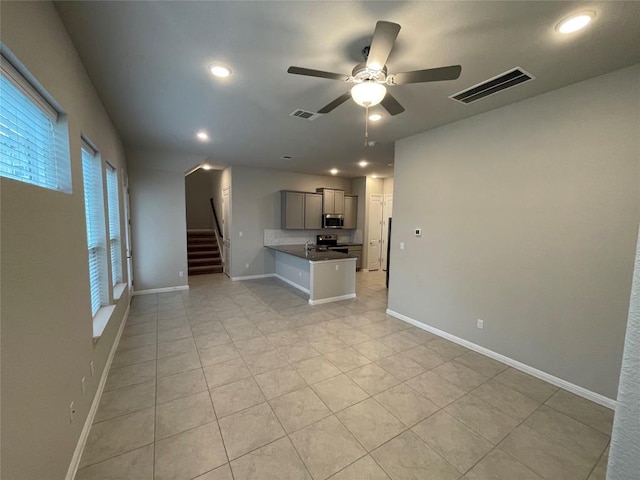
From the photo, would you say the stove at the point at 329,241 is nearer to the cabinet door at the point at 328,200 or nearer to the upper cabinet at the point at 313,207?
the upper cabinet at the point at 313,207

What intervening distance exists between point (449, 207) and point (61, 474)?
407 centimetres

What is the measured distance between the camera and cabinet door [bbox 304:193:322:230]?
23.0 ft

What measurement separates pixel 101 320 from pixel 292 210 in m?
4.74

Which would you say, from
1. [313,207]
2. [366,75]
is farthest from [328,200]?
[366,75]

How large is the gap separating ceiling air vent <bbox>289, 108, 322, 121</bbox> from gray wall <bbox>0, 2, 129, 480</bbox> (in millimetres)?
1957

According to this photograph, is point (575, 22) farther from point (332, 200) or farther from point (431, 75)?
point (332, 200)

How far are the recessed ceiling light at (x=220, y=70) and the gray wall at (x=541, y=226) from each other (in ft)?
8.73

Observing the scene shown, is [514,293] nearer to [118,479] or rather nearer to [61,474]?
[118,479]

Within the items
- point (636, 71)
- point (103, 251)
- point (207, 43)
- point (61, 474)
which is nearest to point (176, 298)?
point (103, 251)

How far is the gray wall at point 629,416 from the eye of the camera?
0.46 metres

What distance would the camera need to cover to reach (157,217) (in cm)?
537

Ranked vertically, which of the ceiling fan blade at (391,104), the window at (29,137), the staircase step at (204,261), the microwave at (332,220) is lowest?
the staircase step at (204,261)

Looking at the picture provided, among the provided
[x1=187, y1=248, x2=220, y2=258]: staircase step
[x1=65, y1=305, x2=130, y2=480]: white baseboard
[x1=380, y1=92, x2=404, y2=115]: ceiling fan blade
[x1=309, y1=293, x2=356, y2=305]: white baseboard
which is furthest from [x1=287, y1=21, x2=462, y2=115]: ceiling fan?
[x1=187, y1=248, x2=220, y2=258]: staircase step

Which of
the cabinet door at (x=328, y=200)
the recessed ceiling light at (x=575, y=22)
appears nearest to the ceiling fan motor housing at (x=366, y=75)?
the recessed ceiling light at (x=575, y=22)
